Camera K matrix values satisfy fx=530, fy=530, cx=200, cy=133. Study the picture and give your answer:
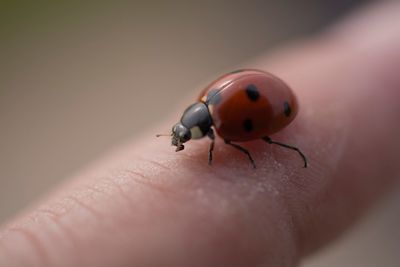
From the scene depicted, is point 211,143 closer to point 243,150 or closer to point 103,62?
point 243,150

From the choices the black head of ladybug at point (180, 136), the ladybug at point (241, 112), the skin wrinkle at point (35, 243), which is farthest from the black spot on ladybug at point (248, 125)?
the skin wrinkle at point (35, 243)

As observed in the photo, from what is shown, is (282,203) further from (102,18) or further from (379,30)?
(102,18)

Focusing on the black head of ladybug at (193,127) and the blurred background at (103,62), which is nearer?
the black head of ladybug at (193,127)

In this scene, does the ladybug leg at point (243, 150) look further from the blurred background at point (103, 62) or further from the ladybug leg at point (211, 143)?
the blurred background at point (103, 62)

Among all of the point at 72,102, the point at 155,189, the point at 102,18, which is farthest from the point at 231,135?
the point at 102,18

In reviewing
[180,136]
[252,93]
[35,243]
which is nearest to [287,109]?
[252,93]

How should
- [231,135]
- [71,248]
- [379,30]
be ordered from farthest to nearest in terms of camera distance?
[379,30]
[231,135]
[71,248]

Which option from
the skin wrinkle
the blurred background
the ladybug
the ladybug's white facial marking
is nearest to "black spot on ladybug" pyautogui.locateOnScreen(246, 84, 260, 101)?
the ladybug
